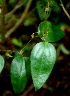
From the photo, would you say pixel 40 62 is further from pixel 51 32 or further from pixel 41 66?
pixel 51 32

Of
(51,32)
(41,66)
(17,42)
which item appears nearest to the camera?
(41,66)

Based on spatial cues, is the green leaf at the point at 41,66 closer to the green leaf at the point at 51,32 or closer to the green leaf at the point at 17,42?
the green leaf at the point at 51,32

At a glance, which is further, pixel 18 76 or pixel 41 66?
pixel 18 76

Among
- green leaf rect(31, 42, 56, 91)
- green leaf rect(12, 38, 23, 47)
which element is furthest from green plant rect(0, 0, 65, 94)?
green leaf rect(12, 38, 23, 47)

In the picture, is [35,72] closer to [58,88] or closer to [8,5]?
[58,88]

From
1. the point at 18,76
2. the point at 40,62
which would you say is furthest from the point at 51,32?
the point at 18,76

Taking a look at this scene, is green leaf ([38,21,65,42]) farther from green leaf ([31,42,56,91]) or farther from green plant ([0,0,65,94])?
green leaf ([31,42,56,91])

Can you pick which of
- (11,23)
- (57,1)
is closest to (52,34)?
(57,1)

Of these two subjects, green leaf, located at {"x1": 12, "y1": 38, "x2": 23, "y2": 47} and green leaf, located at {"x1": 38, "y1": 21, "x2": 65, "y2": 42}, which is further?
green leaf, located at {"x1": 12, "y1": 38, "x2": 23, "y2": 47}
